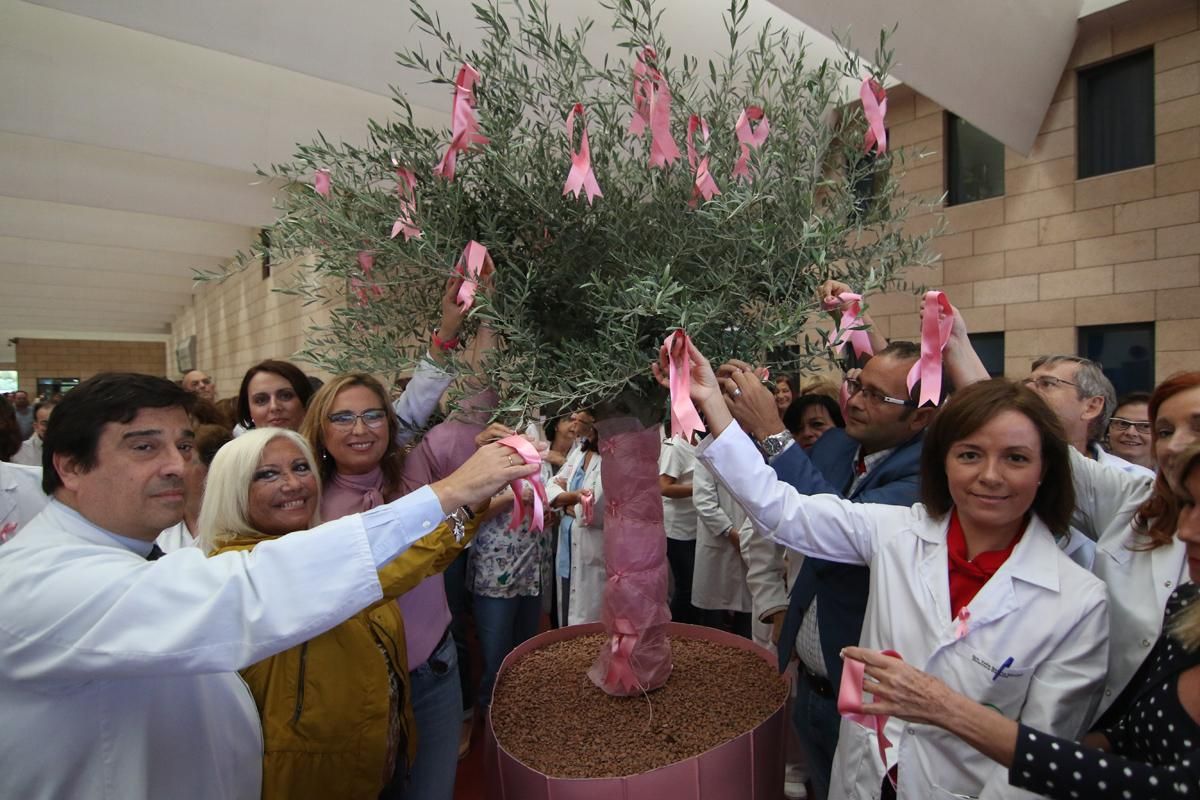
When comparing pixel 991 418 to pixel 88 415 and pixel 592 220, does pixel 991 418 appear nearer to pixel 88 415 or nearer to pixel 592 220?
pixel 592 220

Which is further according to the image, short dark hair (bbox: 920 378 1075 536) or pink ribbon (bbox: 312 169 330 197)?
pink ribbon (bbox: 312 169 330 197)

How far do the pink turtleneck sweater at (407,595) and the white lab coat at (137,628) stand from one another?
2.45ft

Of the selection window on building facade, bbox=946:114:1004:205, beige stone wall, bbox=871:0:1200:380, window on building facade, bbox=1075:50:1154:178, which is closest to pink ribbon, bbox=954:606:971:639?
beige stone wall, bbox=871:0:1200:380

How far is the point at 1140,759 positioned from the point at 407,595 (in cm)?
179

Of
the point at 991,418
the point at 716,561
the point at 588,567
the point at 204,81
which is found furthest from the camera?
the point at 204,81

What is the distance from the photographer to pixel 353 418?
2.09 meters

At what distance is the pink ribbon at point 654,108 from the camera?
1.45 m

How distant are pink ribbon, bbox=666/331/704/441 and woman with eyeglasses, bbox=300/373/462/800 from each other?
1.09 meters

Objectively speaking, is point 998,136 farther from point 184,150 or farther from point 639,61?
point 184,150

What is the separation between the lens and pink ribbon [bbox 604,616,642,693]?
1858mm

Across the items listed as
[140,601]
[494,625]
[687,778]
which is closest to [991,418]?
[687,778]

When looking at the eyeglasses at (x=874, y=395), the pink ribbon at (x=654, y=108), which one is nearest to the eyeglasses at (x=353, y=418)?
the pink ribbon at (x=654, y=108)

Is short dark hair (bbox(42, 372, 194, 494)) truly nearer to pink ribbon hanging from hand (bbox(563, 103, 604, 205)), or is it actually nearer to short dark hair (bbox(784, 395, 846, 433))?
pink ribbon hanging from hand (bbox(563, 103, 604, 205))

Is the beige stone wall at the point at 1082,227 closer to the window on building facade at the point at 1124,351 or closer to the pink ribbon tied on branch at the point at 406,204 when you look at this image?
the window on building facade at the point at 1124,351
